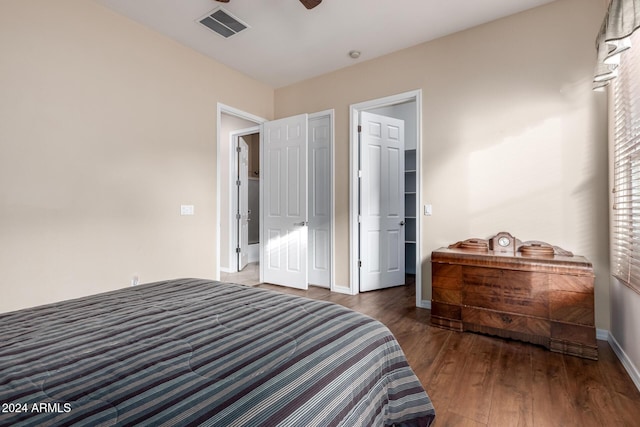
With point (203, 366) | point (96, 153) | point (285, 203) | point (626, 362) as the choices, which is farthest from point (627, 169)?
point (96, 153)

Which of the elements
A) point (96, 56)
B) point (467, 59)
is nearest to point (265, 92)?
point (96, 56)

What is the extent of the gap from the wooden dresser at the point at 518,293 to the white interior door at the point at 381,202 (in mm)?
1245

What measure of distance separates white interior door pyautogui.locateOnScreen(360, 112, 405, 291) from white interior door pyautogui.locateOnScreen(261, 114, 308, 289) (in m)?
0.78

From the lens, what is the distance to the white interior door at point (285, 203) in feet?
12.8

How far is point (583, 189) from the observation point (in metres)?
2.44

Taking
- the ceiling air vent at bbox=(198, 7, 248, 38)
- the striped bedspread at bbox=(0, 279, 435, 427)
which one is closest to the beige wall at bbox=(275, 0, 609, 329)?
the ceiling air vent at bbox=(198, 7, 248, 38)

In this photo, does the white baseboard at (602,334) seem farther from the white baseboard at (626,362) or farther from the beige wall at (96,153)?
the beige wall at (96,153)

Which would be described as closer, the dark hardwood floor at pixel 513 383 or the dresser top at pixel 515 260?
the dark hardwood floor at pixel 513 383

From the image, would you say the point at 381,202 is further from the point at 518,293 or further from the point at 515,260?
the point at 518,293

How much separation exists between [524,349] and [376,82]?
10.1ft

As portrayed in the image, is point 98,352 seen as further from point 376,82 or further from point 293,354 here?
point 376,82

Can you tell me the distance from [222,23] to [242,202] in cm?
298

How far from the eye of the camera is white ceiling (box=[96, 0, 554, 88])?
2613 mm

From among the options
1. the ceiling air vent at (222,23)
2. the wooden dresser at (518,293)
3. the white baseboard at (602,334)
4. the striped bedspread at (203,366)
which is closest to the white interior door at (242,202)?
the ceiling air vent at (222,23)
